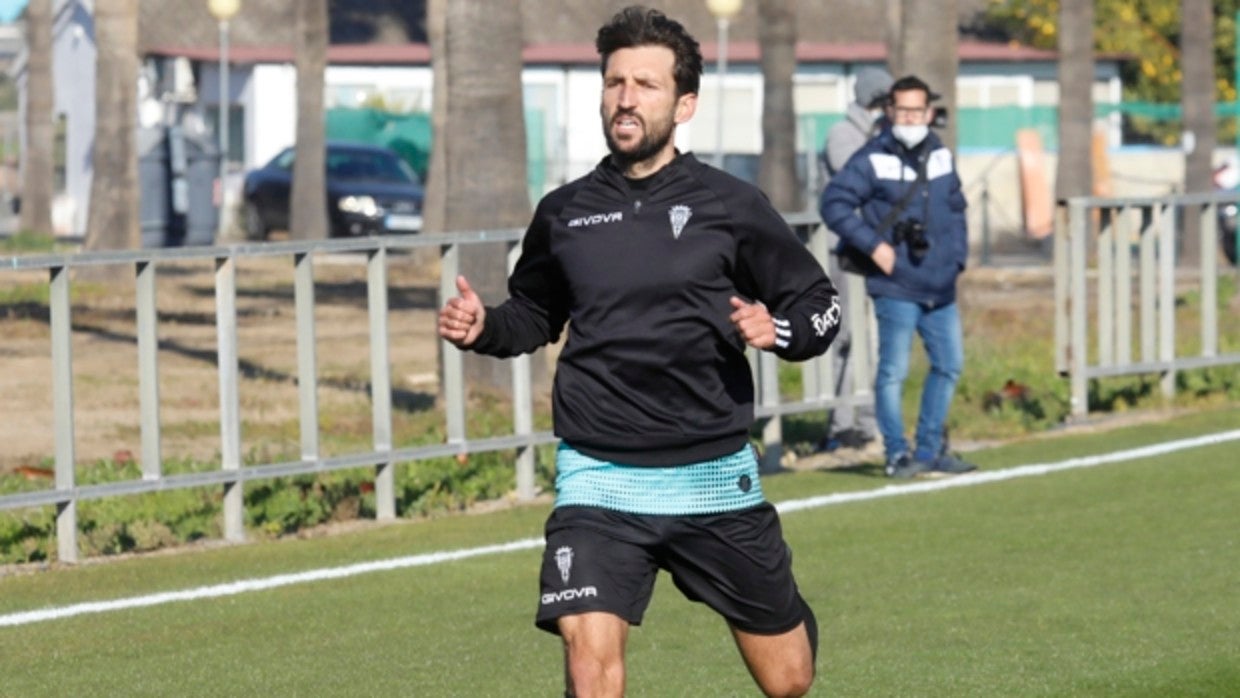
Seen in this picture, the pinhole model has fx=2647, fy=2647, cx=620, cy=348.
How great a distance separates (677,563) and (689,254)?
2.42 feet

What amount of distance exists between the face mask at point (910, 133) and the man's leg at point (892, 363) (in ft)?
2.57

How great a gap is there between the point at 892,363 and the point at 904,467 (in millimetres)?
533

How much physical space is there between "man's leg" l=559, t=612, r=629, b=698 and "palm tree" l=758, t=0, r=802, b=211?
30.7 m

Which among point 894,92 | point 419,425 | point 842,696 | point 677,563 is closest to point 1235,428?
point 894,92

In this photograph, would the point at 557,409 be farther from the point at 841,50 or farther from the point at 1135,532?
the point at 841,50

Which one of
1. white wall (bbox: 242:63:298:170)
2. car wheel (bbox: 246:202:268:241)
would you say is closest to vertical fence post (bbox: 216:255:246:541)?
car wheel (bbox: 246:202:268:241)

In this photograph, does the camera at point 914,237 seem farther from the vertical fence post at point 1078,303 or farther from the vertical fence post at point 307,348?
the vertical fence post at point 307,348

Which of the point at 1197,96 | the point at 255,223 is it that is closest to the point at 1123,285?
the point at 1197,96

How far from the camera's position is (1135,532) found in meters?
11.1

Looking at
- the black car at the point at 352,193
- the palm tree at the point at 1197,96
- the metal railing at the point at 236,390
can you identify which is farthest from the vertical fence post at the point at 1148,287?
the black car at the point at 352,193

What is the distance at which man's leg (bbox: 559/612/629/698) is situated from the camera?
5941 millimetres

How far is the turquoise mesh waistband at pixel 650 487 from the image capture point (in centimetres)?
623

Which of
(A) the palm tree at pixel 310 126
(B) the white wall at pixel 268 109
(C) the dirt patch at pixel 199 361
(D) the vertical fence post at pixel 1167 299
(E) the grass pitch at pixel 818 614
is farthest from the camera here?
(B) the white wall at pixel 268 109

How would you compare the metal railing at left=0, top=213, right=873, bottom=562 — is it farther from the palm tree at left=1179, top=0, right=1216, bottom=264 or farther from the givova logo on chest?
the palm tree at left=1179, top=0, right=1216, bottom=264
